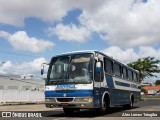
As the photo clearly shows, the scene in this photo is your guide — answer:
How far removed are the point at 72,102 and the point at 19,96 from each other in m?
31.5

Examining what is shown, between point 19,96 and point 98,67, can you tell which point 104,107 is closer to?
point 98,67

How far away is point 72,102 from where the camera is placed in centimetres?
1655

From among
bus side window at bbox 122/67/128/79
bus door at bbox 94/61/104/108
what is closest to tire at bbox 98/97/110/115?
bus door at bbox 94/61/104/108

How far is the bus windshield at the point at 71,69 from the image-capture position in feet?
54.8

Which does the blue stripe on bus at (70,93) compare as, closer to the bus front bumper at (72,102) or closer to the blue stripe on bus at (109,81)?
the bus front bumper at (72,102)

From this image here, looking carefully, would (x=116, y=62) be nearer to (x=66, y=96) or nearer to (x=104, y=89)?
(x=104, y=89)

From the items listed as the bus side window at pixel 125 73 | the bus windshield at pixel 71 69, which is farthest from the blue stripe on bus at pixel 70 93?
the bus side window at pixel 125 73

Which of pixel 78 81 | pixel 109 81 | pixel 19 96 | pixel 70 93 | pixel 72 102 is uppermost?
pixel 109 81

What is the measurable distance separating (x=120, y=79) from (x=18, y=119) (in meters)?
8.37

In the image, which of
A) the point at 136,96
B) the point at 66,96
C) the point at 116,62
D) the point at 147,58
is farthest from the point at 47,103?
the point at 147,58

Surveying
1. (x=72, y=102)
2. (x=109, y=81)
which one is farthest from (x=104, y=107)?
(x=72, y=102)

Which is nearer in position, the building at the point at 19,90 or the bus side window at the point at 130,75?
the bus side window at the point at 130,75

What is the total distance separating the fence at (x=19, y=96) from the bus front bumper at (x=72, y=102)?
27.9 metres

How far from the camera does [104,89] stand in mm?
18266
